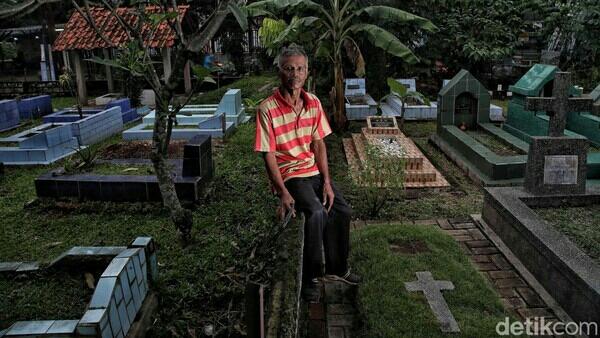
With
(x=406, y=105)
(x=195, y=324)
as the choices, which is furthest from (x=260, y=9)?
(x=195, y=324)

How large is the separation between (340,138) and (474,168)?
3.45 meters

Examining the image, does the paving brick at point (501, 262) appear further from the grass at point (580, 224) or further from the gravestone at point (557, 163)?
the gravestone at point (557, 163)

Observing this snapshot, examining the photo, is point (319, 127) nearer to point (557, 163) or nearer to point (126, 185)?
point (557, 163)

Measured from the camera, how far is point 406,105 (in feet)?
42.9

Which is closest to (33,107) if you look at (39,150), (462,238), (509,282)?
(39,150)

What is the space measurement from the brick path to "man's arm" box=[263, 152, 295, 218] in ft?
2.73

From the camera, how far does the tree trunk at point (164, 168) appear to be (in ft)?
15.2

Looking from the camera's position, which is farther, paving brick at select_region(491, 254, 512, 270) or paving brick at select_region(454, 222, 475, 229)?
paving brick at select_region(454, 222, 475, 229)

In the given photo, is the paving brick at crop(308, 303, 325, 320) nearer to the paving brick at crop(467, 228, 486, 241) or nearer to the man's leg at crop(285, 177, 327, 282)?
the man's leg at crop(285, 177, 327, 282)

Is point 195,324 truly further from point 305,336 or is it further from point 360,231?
point 360,231

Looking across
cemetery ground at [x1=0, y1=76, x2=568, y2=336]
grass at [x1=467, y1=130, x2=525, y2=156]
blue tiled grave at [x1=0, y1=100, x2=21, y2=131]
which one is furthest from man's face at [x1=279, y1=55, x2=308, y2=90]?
blue tiled grave at [x1=0, y1=100, x2=21, y2=131]

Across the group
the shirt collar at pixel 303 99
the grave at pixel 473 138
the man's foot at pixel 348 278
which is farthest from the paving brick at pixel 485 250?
the shirt collar at pixel 303 99

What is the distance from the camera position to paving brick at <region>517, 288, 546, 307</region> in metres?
4.14

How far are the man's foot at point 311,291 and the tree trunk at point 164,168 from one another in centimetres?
182
